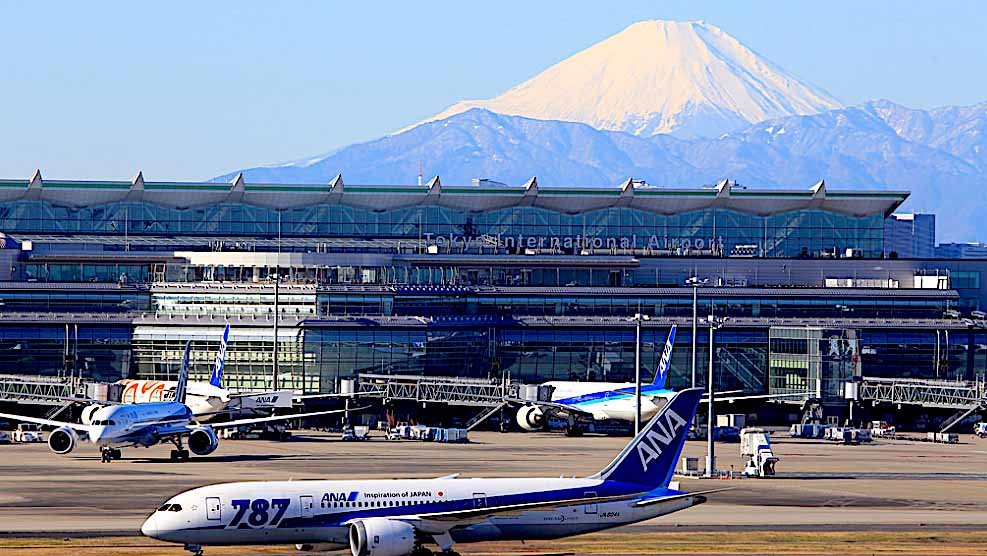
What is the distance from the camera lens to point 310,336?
647 ft

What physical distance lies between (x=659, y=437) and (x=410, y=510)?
444 inches

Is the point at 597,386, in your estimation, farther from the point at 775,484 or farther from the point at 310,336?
the point at 775,484

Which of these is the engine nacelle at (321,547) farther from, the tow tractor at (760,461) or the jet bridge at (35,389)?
the jet bridge at (35,389)

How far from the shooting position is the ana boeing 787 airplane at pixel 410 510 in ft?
217

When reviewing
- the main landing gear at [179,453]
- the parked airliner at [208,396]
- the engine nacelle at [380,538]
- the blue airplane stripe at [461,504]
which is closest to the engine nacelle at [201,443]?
the main landing gear at [179,453]

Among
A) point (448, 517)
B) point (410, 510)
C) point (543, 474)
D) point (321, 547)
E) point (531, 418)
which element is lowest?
point (543, 474)

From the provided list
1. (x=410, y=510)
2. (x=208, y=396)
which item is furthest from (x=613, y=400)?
(x=410, y=510)

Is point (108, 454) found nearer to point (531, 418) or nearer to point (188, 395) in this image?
→ point (188, 395)

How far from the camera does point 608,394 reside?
554 feet

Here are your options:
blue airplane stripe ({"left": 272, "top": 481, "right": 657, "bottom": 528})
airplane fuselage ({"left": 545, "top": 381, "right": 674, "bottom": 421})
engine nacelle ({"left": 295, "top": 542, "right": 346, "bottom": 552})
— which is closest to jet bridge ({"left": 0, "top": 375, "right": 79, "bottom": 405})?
airplane fuselage ({"left": 545, "top": 381, "right": 674, "bottom": 421})

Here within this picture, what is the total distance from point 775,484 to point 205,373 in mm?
97276

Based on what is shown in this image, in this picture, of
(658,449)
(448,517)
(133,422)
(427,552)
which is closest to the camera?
(448,517)

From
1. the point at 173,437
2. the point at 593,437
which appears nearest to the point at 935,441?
the point at 593,437

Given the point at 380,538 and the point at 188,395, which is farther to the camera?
the point at 188,395
